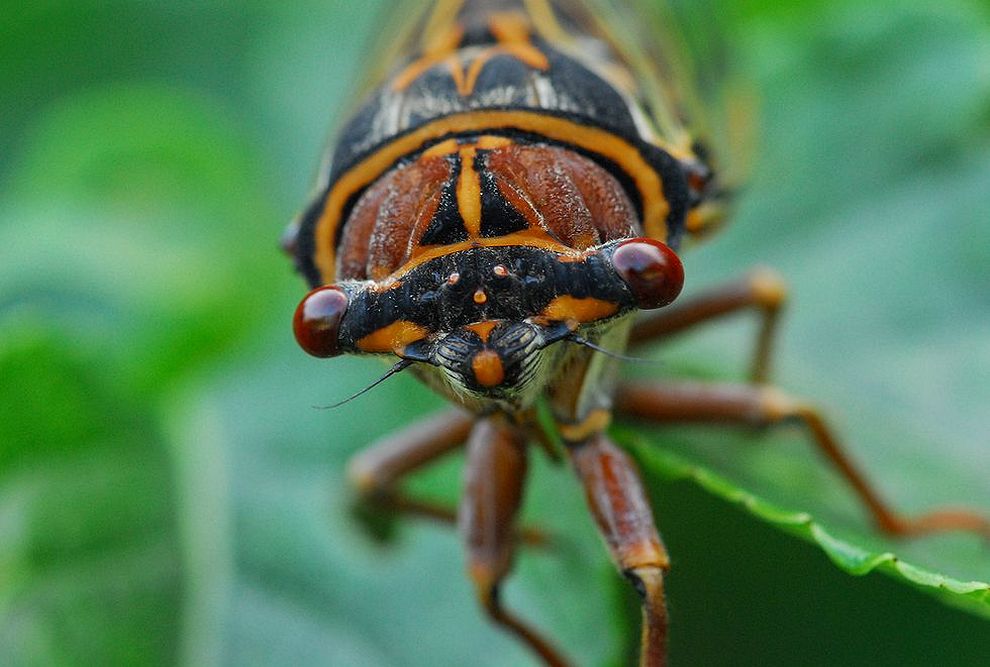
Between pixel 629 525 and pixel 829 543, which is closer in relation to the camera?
pixel 829 543

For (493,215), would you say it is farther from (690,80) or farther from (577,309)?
(690,80)

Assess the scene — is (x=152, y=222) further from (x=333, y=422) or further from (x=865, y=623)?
(x=865, y=623)

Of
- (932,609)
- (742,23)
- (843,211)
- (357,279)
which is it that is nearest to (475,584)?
(357,279)

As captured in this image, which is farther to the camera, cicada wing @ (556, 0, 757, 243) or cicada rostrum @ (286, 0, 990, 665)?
cicada wing @ (556, 0, 757, 243)

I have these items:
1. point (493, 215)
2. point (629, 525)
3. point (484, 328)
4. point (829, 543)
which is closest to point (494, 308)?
point (484, 328)

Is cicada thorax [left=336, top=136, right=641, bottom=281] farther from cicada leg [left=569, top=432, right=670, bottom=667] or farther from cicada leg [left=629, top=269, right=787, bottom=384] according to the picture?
cicada leg [left=629, top=269, right=787, bottom=384]

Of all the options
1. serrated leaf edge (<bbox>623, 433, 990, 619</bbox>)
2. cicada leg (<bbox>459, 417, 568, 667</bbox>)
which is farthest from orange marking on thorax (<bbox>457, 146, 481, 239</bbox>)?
serrated leaf edge (<bbox>623, 433, 990, 619</bbox>)
